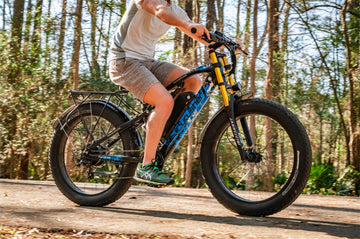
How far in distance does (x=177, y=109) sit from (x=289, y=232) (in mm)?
1365

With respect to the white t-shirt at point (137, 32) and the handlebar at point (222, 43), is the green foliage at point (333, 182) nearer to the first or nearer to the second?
the handlebar at point (222, 43)

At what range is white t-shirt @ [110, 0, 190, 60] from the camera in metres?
3.17

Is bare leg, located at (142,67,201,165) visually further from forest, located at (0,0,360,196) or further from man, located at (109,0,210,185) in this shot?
forest, located at (0,0,360,196)

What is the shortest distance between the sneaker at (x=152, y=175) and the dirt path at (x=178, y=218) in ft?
0.88

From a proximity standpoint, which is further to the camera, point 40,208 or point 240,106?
point 40,208

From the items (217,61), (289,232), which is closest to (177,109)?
(217,61)

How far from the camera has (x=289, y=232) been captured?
7.94ft

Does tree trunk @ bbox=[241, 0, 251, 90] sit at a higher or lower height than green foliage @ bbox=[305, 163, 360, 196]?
higher

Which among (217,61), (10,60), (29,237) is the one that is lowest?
(29,237)

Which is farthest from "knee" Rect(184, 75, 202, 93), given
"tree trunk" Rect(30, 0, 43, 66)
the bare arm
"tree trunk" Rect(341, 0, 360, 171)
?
"tree trunk" Rect(30, 0, 43, 66)

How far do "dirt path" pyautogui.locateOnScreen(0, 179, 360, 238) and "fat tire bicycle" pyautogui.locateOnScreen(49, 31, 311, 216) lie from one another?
175mm

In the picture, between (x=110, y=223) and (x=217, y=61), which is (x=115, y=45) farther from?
(x=110, y=223)

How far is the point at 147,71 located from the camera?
318cm

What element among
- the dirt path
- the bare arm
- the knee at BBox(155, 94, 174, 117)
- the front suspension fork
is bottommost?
the dirt path
